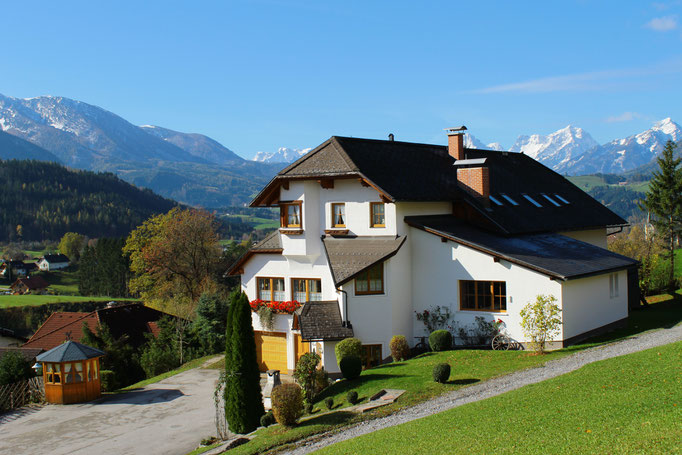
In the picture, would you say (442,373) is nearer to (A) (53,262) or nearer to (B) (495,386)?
(B) (495,386)

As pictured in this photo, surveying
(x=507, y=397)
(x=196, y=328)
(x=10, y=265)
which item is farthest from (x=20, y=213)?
(x=507, y=397)

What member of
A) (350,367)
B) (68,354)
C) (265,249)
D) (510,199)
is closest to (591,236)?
(510,199)

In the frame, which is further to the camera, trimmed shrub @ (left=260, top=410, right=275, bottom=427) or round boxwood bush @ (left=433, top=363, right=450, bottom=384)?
trimmed shrub @ (left=260, top=410, right=275, bottom=427)

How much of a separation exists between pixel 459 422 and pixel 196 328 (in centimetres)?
2923

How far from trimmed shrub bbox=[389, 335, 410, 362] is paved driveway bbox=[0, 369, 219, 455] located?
26.1 feet

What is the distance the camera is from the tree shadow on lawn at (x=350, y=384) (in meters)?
22.5

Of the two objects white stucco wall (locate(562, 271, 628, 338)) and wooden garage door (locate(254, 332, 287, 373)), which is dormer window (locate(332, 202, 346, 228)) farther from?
white stucco wall (locate(562, 271, 628, 338))

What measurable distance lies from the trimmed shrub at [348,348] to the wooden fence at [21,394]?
1423 cm

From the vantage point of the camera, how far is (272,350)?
104 ft

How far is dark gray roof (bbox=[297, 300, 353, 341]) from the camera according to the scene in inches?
1064

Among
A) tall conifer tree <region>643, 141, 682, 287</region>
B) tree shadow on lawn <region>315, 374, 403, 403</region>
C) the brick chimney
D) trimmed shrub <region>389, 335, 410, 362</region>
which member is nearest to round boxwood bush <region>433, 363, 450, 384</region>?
tree shadow on lawn <region>315, 374, 403, 403</region>

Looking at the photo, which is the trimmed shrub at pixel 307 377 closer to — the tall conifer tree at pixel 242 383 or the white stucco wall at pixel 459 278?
the tall conifer tree at pixel 242 383

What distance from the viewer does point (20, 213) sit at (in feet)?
634

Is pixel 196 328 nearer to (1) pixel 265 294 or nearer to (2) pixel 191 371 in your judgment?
(2) pixel 191 371
